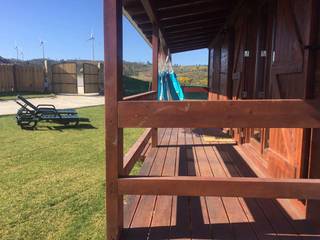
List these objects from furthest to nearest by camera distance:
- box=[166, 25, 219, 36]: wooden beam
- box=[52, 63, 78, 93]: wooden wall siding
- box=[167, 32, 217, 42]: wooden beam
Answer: box=[52, 63, 78, 93]: wooden wall siding
box=[167, 32, 217, 42]: wooden beam
box=[166, 25, 219, 36]: wooden beam

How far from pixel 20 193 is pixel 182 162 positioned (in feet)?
6.86

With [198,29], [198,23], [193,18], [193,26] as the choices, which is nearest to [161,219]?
[193,18]

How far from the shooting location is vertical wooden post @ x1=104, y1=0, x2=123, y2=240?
2.11 meters

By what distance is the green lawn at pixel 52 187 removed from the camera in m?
2.80

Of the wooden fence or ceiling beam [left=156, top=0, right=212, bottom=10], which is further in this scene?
the wooden fence

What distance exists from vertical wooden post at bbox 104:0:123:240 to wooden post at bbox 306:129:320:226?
1.50m

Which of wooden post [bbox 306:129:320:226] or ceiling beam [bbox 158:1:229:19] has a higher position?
ceiling beam [bbox 158:1:229:19]

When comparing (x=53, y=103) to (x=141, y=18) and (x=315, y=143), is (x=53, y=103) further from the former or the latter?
(x=315, y=143)

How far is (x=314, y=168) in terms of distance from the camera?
247 centimetres

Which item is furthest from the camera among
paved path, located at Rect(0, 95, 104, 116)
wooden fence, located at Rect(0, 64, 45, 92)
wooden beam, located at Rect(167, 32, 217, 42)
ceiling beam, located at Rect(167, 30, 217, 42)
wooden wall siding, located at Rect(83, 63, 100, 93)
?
wooden wall siding, located at Rect(83, 63, 100, 93)

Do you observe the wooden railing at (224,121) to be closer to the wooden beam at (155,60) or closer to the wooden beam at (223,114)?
the wooden beam at (223,114)

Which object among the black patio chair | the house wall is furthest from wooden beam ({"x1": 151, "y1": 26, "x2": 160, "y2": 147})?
the black patio chair

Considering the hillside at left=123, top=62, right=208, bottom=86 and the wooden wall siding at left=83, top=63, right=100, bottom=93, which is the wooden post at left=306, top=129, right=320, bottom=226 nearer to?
the wooden wall siding at left=83, top=63, right=100, bottom=93

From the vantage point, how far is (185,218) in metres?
2.63
